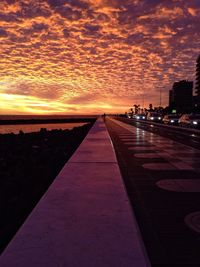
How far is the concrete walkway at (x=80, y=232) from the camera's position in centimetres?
361

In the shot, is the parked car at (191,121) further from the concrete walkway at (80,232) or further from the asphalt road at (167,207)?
the concrete walkway at (80,232)

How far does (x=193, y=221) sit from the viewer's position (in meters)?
5.24

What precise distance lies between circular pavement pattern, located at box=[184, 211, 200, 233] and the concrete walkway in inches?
36.9

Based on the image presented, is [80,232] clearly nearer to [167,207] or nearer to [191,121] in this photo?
[167,207]

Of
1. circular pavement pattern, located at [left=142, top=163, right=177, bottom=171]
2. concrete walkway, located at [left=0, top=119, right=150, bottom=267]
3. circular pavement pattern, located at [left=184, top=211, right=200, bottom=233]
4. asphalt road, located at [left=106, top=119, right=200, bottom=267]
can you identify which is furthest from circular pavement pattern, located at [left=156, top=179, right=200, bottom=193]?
circular pavement pattern, located at [left=142, top=163, right=177, bottom=171]

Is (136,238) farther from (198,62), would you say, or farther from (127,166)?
(198,62)

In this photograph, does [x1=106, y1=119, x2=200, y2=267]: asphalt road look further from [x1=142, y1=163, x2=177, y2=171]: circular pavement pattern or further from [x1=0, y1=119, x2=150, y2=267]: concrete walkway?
[x1=0, y1=119, x2=150, y2=267]: concrete walkway

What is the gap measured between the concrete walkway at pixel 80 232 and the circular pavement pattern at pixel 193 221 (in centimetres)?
94

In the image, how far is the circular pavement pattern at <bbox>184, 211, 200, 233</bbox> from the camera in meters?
4.94

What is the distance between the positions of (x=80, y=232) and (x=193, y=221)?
2028mm

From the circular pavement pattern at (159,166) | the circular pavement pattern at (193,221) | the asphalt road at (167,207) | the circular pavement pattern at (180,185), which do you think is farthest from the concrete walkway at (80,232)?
the circular pavement pattern at (159,166)

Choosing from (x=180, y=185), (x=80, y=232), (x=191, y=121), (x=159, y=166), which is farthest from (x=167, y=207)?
(x=191, y=121)

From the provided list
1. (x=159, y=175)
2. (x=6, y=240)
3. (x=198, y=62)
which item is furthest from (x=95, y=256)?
(x=198, y=62)

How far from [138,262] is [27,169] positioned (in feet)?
35.6
